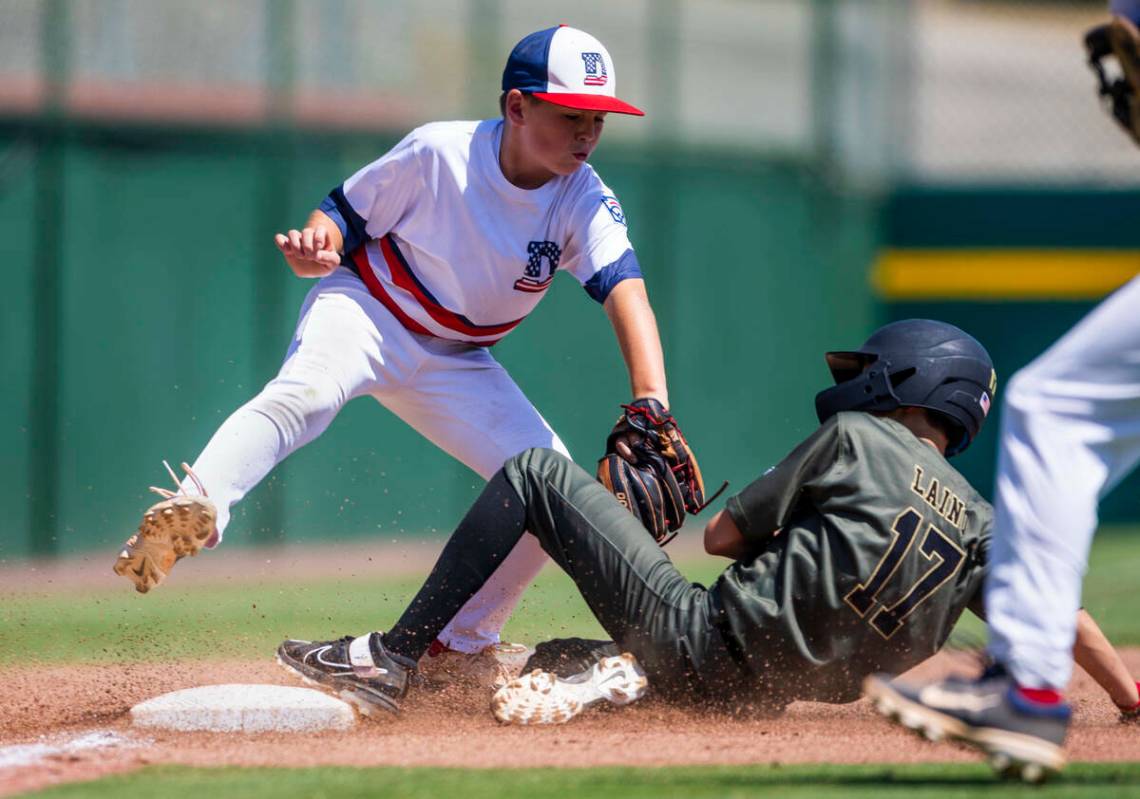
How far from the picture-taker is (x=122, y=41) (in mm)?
7641

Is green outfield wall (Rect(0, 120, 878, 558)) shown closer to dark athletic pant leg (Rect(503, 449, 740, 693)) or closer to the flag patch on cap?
the flag patch on cap

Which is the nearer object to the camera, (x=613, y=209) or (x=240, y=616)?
(x=613, y=209)

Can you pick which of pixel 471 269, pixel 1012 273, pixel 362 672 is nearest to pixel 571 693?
pixel 362 672

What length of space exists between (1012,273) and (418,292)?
583cm

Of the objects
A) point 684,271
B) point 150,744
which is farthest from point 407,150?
point 684,271

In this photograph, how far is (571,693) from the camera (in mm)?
3334

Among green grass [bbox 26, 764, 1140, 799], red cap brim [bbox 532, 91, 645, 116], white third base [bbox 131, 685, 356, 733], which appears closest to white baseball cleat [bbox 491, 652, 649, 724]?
white third base [bbox 131, 685, 356, 733]

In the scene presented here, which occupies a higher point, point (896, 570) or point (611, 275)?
point (611, 275)

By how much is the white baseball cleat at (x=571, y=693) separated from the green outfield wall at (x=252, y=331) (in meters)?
4.54

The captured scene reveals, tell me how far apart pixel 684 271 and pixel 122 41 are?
3.64 metres

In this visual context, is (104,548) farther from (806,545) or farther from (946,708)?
(946,708)

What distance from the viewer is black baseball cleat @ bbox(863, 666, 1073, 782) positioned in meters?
2.42

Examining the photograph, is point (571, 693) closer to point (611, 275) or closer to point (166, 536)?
point (166, 536)

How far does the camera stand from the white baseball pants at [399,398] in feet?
12.3
